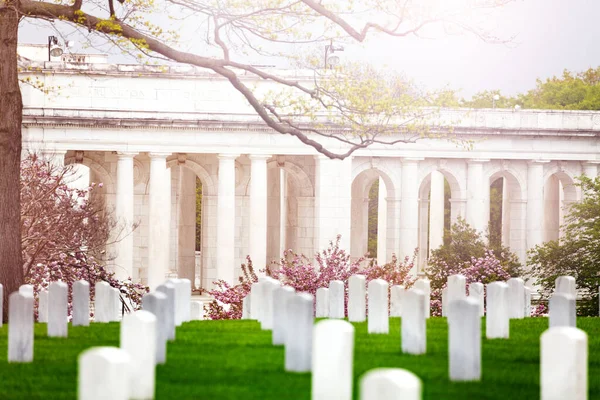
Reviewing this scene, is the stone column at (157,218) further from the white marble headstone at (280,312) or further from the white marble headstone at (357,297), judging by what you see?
the white marble headstone at (280,312)

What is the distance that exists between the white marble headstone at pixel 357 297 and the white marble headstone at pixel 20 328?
24.9 ft

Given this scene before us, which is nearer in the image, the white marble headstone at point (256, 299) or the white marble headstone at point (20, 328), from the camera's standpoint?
the white marble headstone at point (20, 328)

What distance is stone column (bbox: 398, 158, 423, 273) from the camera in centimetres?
6738

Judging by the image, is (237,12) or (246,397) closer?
(246,397)

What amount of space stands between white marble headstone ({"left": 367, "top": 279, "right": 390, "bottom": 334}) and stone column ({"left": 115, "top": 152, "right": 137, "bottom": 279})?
43206 mm

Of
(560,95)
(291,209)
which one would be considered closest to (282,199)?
(291,209)

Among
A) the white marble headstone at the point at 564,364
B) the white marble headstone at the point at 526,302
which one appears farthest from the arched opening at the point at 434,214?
the white marble headstone at the point at 564,364

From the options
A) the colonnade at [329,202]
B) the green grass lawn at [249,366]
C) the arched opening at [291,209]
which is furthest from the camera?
the arched opening at [291,209]

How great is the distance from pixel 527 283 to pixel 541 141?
871cm

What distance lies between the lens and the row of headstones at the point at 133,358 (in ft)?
35.1

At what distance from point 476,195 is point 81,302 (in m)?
49.8

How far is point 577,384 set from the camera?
39.8 ft

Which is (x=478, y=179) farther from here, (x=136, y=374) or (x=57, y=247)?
(x=136, y=374)

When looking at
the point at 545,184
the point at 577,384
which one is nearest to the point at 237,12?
the point at 577,384
